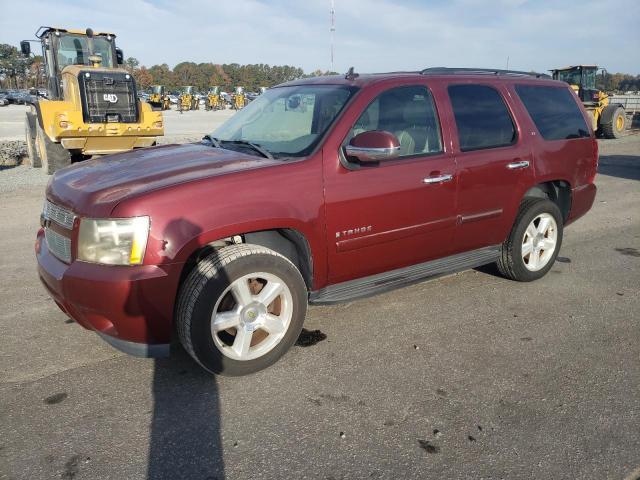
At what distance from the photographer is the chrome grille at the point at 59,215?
3.01m

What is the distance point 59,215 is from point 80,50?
11.1m

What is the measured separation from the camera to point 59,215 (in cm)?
316

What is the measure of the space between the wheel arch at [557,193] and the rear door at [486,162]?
0.39 meters

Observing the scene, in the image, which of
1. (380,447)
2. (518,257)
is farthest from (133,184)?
(518,257)

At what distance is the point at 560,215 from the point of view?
4.86m

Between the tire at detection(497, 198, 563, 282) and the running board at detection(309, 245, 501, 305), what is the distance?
15 centimetres

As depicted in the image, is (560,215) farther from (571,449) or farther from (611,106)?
(611,106)

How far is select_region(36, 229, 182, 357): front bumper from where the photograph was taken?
110 inches

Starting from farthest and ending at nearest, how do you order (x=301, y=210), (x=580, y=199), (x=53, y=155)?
(x=53, y=155)
(x=580, y=199)
(x=301, y=210)

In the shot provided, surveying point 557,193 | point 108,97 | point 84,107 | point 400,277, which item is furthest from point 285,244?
point 108,97

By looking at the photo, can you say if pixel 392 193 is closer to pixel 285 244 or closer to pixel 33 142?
pixel 285 244

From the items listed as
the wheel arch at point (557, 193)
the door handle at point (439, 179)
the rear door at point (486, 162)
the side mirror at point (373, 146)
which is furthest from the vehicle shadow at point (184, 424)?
the wheel arch at point (557, 193)

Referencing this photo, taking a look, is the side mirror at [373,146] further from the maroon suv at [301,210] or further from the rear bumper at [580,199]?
the rear bumper at [580,199]

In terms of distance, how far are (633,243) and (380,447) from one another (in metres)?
5.02
